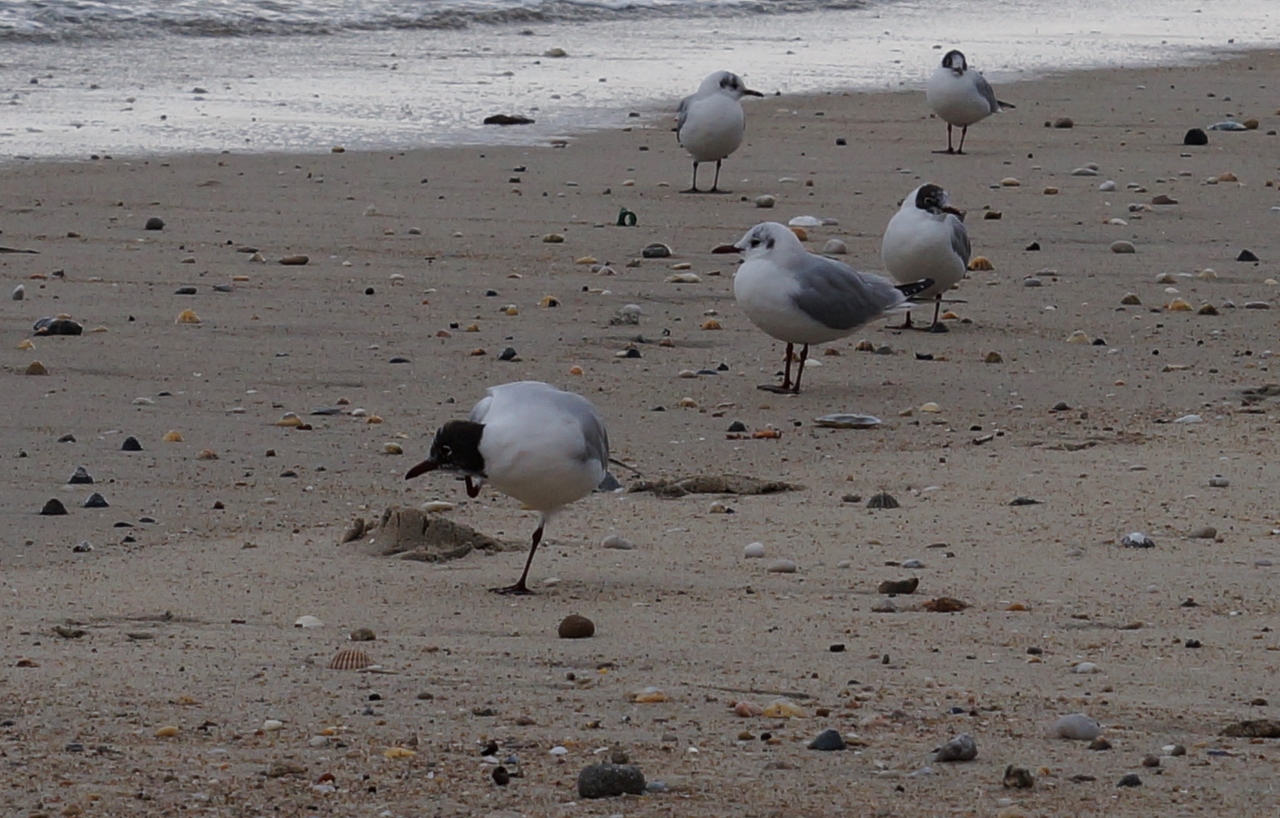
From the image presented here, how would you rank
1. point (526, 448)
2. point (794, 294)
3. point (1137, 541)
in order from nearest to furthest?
point (526, 448)
point (1137, 541)
point (794, 294)

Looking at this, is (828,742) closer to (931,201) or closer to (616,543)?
(616,543)

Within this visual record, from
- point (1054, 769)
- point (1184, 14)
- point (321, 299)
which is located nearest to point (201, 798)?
point (1054, 769)

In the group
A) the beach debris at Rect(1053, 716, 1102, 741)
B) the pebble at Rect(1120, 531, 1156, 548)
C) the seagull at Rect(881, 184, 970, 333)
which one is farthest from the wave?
the beach debris at Rect(1053, 716, 1102, 741)

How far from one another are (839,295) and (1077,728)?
378 cm

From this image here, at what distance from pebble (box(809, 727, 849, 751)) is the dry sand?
4 cm

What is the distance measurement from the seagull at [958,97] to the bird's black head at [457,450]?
8831 mm

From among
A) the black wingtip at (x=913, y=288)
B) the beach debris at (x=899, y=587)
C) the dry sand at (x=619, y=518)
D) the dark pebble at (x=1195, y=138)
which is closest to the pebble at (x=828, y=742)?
the dry sand at (x=619, y=518)

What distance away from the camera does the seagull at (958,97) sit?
1323cm

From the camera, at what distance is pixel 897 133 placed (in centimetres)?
1405

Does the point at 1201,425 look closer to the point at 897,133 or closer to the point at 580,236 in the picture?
the point at 580,236

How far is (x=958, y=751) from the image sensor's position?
11.9 feet

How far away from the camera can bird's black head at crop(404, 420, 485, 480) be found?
4.82m

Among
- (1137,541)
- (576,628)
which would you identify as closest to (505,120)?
(1137,541)

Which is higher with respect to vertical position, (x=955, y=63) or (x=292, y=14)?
(x=955, y=63)
